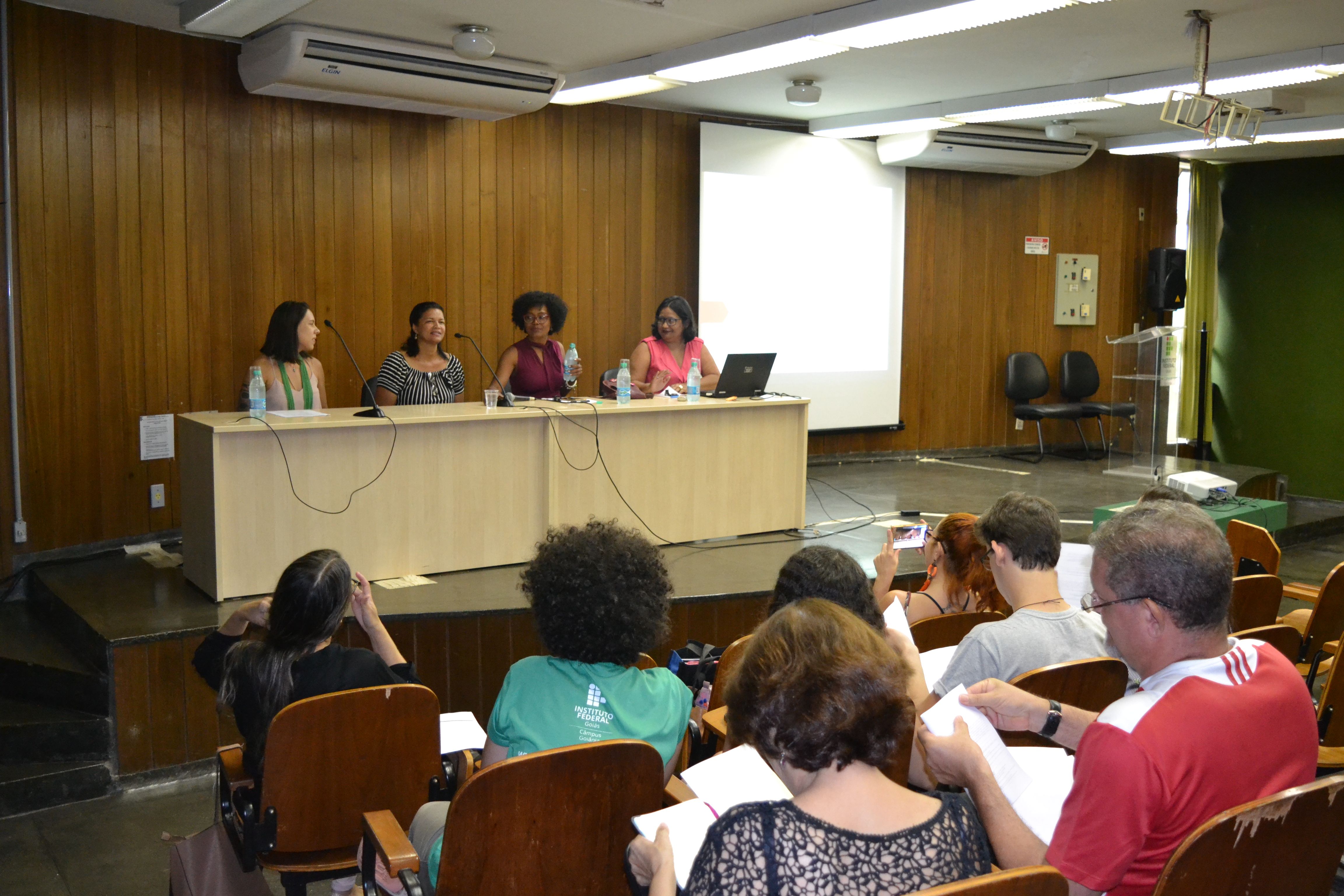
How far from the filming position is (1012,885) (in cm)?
120

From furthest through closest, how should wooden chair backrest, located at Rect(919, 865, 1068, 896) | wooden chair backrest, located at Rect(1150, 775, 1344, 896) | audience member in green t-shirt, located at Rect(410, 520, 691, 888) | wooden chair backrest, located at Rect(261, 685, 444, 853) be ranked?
wooden chair backrest, located at Rect(261, 685, 444, 853) < audience member in green t-shirt, located at Rect(410, 520, 691, 888) < wooden chair backrest, located at Rect(1150, 775, 1344, 896) < wooden chair backrest, located at Rect(919, 865, 1068, 896)

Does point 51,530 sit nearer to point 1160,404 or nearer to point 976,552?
point 976,552

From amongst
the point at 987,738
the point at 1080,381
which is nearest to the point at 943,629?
the point at 987,738

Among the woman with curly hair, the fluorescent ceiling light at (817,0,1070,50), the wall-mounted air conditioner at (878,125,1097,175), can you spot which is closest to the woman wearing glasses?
the fluorescent ceiling light at (817,0,1070,50)

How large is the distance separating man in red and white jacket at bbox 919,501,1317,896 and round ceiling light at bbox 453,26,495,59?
13.9 feet

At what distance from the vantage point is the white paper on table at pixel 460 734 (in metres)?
2.48

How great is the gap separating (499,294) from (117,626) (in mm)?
3428

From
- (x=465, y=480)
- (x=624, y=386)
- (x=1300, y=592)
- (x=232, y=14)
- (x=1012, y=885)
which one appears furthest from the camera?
(x=624, y=386)

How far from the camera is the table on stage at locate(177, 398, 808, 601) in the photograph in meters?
3.96

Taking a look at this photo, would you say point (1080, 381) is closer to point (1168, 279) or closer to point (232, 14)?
point (1168, 279)

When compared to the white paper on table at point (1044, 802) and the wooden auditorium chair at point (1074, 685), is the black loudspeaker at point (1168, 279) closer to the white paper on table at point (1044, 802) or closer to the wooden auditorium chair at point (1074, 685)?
the wooden auditorium chair at point (1074, 685)

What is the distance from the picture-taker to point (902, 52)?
18.2 feet

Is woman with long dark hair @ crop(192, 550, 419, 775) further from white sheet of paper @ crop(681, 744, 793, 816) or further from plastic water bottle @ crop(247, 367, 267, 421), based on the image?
plastic water bottle @ crop(247, 367, 267, 421)

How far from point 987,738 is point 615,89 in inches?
200
